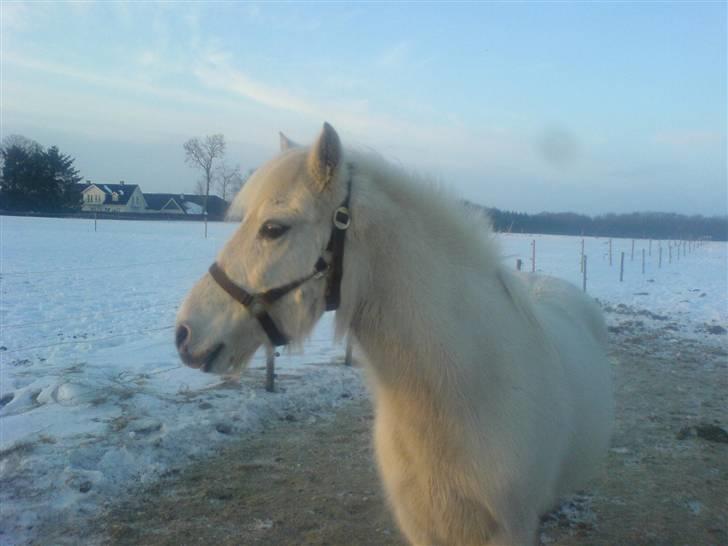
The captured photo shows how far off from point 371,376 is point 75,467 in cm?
303

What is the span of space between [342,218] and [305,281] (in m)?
0.26

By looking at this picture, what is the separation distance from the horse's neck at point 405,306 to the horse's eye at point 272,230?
262 millimetres

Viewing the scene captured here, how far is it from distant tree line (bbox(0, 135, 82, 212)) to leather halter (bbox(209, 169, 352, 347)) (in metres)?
47.2

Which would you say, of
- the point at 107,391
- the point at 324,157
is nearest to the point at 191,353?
the point at 324,157

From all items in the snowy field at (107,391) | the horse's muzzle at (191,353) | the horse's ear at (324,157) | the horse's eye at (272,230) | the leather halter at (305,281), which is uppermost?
the horse's ear at (324,157)

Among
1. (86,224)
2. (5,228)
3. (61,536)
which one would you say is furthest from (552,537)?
(86,224)

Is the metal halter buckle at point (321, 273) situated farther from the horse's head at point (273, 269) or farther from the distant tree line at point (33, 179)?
the distant tree line at point (33, 179)

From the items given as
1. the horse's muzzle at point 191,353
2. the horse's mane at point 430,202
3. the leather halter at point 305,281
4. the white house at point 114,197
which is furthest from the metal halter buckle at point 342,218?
the white house at point 114,197

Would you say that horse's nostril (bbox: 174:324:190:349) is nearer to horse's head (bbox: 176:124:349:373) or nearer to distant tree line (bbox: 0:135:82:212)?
horse's head (bbox: 176:124:349:373)

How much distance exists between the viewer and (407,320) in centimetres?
210

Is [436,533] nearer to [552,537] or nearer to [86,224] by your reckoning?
[552,537]

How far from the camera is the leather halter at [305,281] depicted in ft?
6.68

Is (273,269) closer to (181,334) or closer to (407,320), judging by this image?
(181,334)

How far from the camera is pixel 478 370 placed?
2.16 metres
